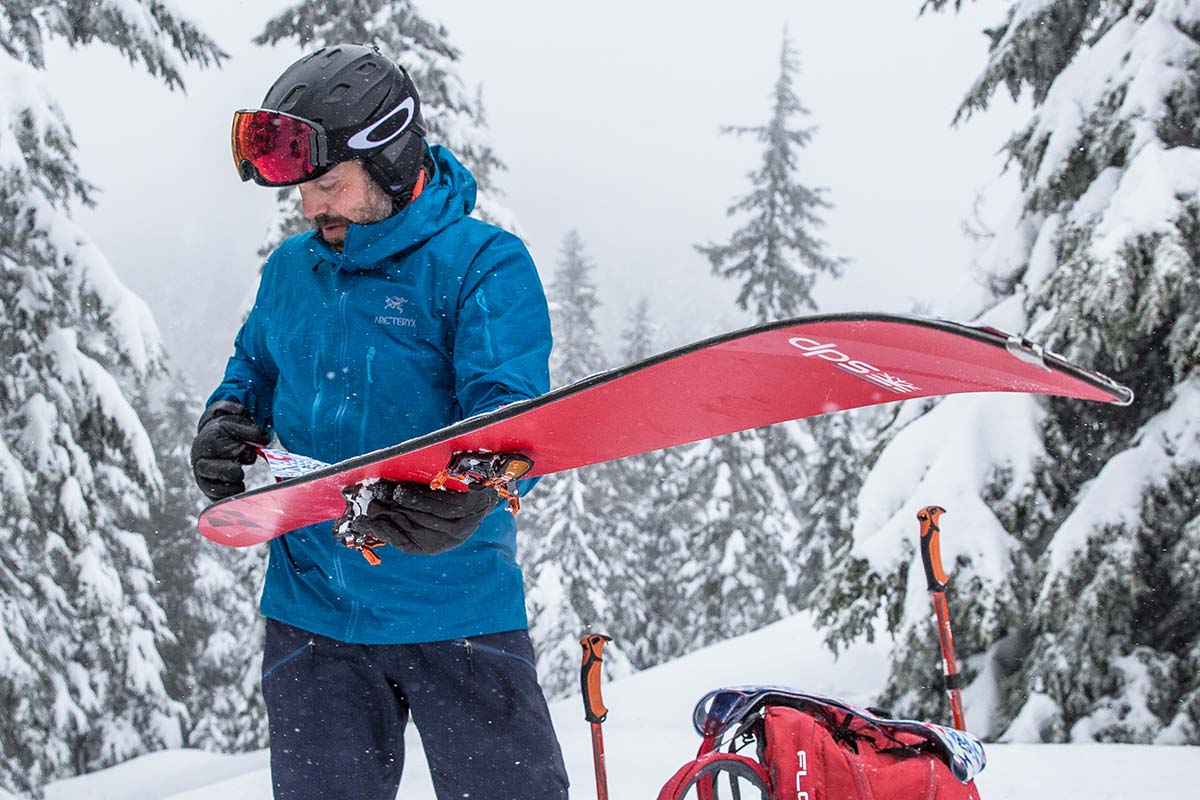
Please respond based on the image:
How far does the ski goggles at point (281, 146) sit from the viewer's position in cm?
223

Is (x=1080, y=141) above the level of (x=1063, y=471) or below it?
above

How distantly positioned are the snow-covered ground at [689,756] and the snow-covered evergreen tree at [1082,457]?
0.75 meters

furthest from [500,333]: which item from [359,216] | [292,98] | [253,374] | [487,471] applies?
[253,374]

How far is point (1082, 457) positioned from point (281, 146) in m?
6.66

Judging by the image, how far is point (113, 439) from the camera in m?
9.74

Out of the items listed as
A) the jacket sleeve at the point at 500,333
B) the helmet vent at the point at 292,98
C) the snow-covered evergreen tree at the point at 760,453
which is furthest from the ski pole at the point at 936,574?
the snow-covered evergreen tree at the point at 760,453

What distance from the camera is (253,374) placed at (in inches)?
105

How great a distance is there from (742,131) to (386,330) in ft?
71.7

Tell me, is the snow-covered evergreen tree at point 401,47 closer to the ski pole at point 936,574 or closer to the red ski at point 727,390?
the ski pole at point 936,574

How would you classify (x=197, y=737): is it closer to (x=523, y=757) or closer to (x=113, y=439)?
(x=113, y=439)

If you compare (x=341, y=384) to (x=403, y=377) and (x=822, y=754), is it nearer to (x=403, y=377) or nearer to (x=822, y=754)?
(x=403, y=377)

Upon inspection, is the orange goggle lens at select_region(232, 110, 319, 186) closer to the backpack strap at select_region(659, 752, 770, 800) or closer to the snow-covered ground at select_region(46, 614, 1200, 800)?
the backpack strap at select_region(659, 752, 770, 800)

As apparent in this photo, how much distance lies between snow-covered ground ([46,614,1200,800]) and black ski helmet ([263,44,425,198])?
4.25m

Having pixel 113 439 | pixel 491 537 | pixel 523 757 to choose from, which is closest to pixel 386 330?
pixel 491 537
